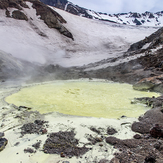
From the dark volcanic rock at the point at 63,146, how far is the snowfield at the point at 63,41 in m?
17.6

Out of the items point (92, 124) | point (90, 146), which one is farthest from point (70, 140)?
point (92, 124)

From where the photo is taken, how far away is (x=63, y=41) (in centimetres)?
3048

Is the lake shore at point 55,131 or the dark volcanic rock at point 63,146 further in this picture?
the dark volcanic rock at point 63,146

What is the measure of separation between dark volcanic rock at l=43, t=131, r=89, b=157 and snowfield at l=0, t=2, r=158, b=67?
17.6 m

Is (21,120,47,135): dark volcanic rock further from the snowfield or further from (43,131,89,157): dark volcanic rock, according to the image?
Answer: the snowfield

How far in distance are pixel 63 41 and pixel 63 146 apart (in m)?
29.6

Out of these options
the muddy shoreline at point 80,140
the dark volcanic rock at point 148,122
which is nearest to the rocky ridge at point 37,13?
the dark volcanic rock at point 148,122

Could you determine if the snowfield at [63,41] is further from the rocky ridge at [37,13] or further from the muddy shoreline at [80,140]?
the muddy shoreline at [80,140]

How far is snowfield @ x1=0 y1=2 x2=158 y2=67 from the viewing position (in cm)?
2167

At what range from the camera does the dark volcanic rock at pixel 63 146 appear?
Answer: 284cm

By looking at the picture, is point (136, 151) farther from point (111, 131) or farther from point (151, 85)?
point (151, 85)

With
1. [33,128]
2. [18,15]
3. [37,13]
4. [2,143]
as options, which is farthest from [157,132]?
[37,13]

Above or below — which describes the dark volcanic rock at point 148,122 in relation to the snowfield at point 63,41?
below

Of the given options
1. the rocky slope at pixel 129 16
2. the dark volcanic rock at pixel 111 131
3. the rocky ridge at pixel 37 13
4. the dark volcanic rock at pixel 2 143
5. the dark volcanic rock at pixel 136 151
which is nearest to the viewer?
the dark volcanic rock at pixel 136 151
